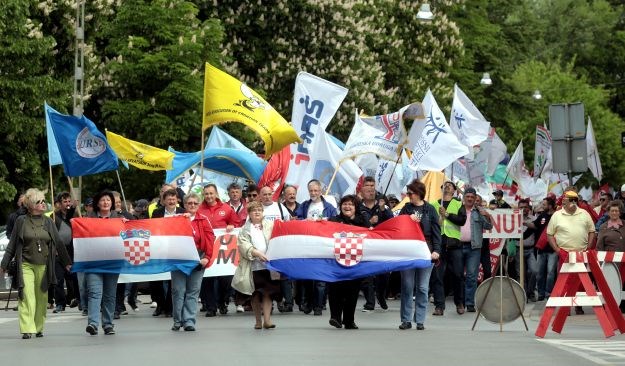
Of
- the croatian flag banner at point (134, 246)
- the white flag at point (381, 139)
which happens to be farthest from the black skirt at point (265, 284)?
the white flag at point (381, 139)

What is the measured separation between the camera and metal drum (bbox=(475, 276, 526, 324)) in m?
19.3

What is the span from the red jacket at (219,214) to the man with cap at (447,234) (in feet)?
9.49

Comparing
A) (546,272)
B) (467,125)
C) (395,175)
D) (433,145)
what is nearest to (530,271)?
(546,272)

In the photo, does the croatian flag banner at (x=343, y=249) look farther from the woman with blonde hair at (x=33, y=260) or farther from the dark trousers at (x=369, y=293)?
the dark trousers at (x=369, y=293)

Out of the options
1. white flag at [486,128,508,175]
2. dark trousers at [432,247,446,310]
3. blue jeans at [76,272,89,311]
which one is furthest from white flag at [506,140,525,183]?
blue jeans at [76,272,89,311]

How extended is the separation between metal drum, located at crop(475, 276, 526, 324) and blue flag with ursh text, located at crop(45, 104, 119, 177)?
705 cm

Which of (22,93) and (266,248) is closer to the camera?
(266,248)

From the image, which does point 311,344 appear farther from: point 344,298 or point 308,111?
point 308,111

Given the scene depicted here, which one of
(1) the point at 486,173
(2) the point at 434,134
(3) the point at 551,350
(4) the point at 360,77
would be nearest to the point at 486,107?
(4) the point at 360,77

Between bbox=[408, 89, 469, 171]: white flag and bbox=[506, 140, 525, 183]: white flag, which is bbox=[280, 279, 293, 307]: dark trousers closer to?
bbox=[408, 89, 469, 171]: white flag

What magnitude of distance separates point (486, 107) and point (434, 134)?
38166mm

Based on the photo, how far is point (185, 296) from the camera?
64.9ft

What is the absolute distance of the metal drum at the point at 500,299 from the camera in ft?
63.3

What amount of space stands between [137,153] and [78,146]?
4.75 m
